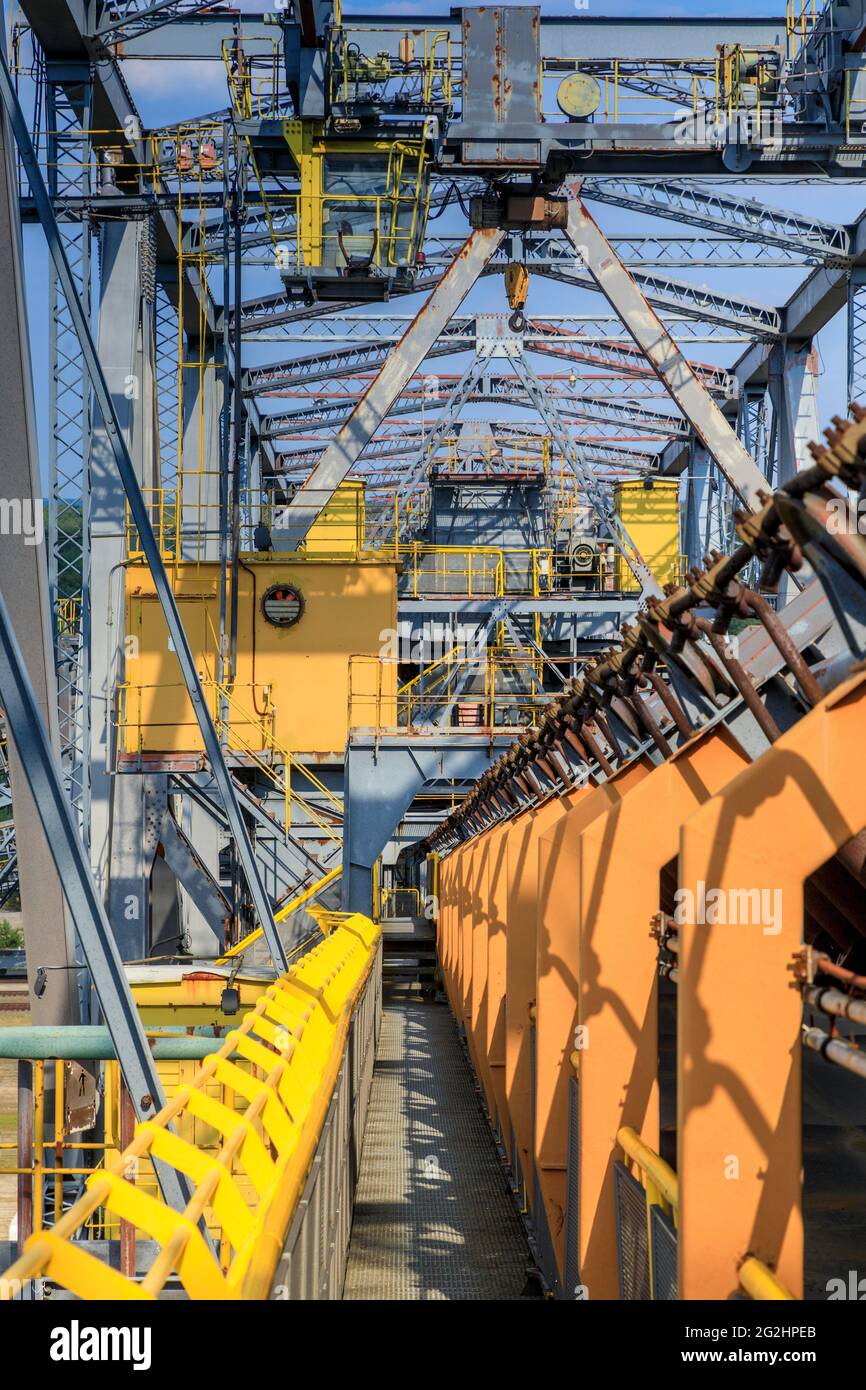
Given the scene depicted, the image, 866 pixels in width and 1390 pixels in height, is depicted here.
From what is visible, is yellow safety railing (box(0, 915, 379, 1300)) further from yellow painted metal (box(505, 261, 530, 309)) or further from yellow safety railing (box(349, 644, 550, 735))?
yellow painted metal (box(505, 261, 530, 309))

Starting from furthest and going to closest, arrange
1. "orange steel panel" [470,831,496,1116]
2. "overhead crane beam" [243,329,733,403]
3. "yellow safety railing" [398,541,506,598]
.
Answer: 1. "overhead crane beam" [243,329,733,403]
2. "yellow safety railing" [398,541,506,598]
3. "orange steel panel" [470,831,496,1116]

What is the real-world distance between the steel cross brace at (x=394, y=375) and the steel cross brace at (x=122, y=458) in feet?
24.5

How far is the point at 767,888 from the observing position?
380 cm

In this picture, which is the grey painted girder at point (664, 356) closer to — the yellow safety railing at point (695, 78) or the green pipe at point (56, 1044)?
the yellow safety railing at point (695, 78)

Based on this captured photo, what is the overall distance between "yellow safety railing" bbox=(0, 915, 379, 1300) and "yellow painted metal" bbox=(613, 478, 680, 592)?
2448 centimetres

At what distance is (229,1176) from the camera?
12.2 feet

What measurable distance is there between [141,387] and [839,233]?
9814 mm

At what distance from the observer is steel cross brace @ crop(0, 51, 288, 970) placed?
8.10 m

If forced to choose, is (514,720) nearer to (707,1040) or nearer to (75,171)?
(75,171)

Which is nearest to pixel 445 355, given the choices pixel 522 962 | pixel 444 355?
pixel 444 355

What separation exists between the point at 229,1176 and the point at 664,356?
17.0m

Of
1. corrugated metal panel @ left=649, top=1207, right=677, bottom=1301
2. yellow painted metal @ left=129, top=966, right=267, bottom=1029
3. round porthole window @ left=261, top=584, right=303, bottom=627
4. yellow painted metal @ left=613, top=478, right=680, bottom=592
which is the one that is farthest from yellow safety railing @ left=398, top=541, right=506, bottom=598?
→ corrugated metal panel @ left=649, top=1207, right=677, bottom=1301

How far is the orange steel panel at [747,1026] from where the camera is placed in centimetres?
378

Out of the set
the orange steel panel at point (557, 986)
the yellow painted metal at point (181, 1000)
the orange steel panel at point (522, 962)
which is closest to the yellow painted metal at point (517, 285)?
the yellow painted metal at point (181, 1000)
